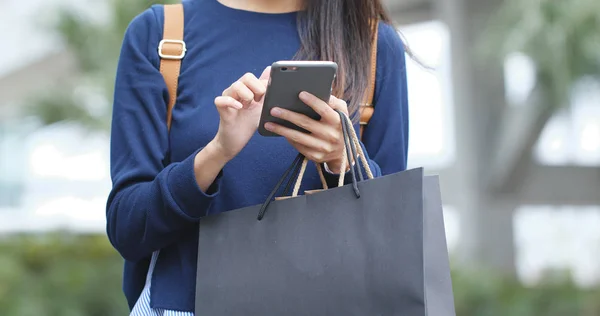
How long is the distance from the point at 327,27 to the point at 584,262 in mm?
12318

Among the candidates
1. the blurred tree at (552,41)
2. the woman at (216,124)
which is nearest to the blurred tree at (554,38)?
the blurred tree at (552,41)

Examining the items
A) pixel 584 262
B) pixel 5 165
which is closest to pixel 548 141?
pixel 584 262

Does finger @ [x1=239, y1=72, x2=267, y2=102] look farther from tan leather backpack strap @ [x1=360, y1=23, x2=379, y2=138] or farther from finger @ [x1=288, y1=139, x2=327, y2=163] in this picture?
tan leather backpack strap @ [x1=360, y1=23, x2=379, y2=138]

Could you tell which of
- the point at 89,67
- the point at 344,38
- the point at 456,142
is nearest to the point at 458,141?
the point at 456,142

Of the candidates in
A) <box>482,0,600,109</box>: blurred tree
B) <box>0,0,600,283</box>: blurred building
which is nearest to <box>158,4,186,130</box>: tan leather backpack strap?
<box>482,0,600,109</box>: blurred tree

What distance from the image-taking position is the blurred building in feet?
31.3

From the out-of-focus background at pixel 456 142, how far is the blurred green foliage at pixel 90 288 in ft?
0.04

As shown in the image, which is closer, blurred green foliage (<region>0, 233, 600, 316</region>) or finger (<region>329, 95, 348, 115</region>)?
finger (<region>329, 95, 348, 115</region>)

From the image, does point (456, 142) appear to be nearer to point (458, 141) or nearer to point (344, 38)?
point (458, 141)

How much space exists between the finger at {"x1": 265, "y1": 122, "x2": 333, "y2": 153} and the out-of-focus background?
106 inches

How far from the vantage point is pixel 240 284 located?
4.82ft

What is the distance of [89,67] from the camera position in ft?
26.2

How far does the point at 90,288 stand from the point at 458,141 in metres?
5.87

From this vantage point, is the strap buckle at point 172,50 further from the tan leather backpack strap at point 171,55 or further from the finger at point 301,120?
the finger at point 301,120
